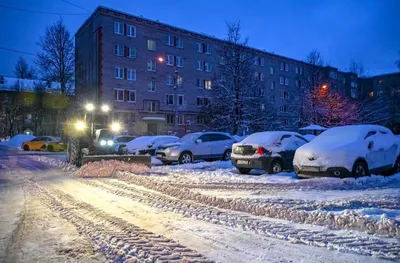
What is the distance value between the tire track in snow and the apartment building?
1011 inches

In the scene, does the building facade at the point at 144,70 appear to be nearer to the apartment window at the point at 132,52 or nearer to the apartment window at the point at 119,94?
the apartment window at the point at 132,52

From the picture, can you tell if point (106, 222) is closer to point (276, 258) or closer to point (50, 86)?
point (276, 258)

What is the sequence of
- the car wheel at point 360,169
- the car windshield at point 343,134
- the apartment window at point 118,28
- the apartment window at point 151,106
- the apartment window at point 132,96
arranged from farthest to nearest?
1. the apartment window at point 151,106
2. the apartment window at point 132,96
3. the apartment window at point 118,28
4. the car windshield at point 343,134
5. the car wheel at point 360,169

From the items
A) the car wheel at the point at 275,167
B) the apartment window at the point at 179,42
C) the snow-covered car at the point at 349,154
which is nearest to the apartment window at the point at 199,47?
the apartment window at the point at 179,42

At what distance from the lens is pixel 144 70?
128 ft

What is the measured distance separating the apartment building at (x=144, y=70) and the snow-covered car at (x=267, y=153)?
2128 cm

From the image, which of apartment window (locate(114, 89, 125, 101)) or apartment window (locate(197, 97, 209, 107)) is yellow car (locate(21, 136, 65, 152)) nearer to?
apartment window (locate(114, 89, 125, 101))

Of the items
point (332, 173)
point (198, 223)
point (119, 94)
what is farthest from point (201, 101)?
point (198, 223)

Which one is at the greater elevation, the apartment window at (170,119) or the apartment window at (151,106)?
the apartment window at (151,106)

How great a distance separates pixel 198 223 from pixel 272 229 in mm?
1241

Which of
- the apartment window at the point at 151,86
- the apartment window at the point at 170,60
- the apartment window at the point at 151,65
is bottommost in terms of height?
the apartment window at the point at 151,86

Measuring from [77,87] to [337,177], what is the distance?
3955 centimetres

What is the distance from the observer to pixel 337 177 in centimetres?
905

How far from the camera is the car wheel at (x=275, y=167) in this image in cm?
1099
